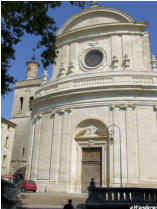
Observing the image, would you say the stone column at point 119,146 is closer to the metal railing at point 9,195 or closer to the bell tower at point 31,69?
the metal railing at point 9,195

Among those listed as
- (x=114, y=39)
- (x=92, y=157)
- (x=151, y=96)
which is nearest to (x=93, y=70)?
(x=114, y=39)

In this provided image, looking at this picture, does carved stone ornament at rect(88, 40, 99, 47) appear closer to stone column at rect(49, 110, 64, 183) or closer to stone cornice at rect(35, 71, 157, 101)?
stone cornice at rect(35, 71, 157, 101)

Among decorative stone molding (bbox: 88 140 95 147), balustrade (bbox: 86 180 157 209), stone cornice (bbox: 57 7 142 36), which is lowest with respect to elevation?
balustrade (bbox: 86 180 157 209)

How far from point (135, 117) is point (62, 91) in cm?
595

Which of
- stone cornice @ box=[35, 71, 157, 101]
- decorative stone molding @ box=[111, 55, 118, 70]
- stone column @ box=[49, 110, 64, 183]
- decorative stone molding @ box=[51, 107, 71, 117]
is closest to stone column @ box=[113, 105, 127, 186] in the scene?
stone cornice @ box=[35, 71, 157, 101]

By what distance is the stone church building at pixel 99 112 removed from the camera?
1600 centimetres

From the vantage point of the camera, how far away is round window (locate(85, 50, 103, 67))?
822 inches

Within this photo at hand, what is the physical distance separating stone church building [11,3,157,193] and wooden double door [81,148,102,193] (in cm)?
7

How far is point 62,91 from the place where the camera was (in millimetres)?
18609

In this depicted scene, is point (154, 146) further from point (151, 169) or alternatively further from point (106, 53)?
point (106, 53)

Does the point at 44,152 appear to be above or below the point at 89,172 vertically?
above

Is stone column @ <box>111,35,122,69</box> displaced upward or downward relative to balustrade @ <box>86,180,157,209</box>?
upward

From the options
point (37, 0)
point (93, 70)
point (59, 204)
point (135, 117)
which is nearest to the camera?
point (37, 0)

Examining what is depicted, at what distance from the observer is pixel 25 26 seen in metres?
9.11
